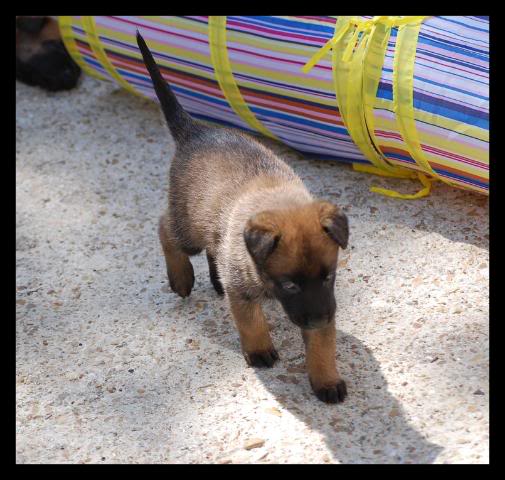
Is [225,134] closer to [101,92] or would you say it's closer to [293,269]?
[293,269]

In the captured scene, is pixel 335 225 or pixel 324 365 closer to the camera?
pixel 335 225

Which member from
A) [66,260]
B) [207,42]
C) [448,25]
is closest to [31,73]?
[207,42]

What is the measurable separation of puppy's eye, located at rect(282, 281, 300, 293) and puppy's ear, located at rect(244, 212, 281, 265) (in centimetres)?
12

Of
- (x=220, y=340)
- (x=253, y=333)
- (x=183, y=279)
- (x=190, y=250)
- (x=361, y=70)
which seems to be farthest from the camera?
(x=361, y=70)

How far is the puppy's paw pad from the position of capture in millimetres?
3512

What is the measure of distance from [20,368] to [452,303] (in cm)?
193

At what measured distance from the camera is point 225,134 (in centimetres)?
424

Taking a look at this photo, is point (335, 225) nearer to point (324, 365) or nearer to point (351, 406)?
point (324, 365)

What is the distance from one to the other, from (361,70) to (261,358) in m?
1.65

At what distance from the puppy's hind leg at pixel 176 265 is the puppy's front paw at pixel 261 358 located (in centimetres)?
64

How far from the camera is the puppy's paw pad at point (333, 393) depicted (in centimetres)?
351

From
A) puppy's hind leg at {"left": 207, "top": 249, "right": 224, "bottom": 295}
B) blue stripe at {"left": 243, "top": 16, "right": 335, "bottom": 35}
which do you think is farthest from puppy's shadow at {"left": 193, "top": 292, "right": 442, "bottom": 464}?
blue stripe at {"left": 243, "top": 16, "right": 335, "bottom": 35}

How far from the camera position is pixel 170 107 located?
4.31 m

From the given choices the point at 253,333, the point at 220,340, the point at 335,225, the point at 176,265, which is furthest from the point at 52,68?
the point at 335,225
